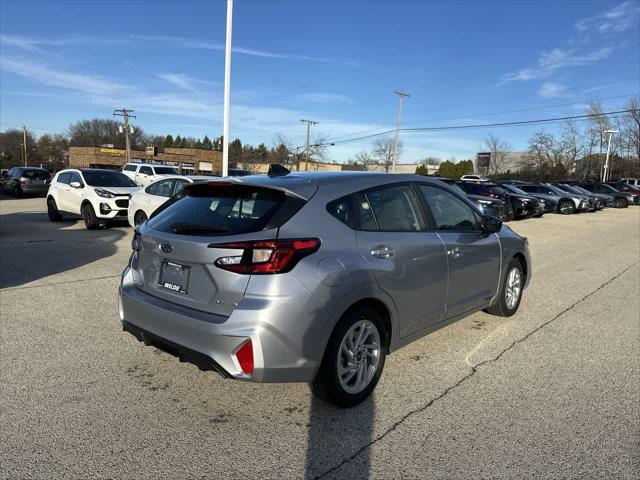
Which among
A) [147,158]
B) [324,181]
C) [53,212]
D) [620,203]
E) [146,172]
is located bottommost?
[53,212]

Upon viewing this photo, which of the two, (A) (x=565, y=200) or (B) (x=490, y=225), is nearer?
(B) (x=490, y=225)

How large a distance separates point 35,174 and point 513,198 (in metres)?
23.8

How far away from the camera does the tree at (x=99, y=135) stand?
97500 mm

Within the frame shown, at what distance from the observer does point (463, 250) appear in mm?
4305

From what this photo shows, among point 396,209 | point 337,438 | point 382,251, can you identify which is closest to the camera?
point 337,438

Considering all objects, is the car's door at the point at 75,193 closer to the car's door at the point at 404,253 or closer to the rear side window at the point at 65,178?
the rear side window at the point at 65,178

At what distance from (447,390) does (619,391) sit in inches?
55.1

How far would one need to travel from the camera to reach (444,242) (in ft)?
13.3

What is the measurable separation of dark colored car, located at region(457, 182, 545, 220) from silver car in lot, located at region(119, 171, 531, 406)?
671 inches

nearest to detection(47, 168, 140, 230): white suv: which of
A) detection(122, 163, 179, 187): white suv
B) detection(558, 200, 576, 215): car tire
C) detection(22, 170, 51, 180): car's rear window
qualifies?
detection(122, 163, 179, 187): white suv

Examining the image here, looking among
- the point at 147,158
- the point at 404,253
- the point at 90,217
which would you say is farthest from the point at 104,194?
the point at 147,158

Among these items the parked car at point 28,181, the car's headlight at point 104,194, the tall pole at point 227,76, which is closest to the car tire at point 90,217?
the car's headlight at point 104,194

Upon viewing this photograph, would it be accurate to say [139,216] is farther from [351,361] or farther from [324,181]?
[351,361]

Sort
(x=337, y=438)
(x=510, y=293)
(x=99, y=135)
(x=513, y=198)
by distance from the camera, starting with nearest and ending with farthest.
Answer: (x=337, y=438) < (x=510, y=293) < (x=513, y=198) < (x=99, y=135)
